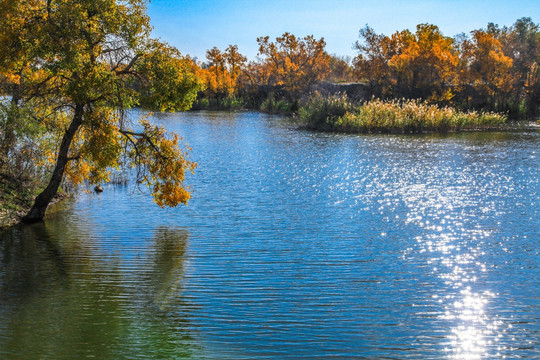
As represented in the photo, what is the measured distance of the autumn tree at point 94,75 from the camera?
→ 12.7 meters

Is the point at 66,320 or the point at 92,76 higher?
the point at 92,76

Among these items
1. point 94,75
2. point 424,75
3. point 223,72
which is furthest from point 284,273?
point 223,72

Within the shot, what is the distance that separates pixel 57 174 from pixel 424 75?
175 ft

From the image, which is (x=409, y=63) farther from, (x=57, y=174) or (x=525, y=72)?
(x=57, y=174)

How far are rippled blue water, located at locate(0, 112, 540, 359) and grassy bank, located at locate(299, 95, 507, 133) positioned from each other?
826 inches

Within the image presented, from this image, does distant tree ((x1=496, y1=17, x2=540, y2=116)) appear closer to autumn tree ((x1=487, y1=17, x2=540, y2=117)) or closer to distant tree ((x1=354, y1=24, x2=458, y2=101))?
autumn tree ((x1=487, y1=17, x2=540, y2=117))

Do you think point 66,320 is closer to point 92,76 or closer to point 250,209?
point 92,76

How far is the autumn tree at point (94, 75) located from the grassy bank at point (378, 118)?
29.4m

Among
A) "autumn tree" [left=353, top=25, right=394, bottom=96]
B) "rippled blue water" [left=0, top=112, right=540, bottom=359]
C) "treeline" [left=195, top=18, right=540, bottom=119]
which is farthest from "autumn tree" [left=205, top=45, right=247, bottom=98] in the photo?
"rippled blue water" [left=0, top=112, right=540, bottom=359]

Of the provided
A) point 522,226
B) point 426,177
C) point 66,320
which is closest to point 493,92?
point 426,177

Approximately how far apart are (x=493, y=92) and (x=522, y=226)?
51.3 metres

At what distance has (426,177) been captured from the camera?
75.9 ft

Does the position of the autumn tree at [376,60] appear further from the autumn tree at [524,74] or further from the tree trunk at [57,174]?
the tree trunk at [57,174]

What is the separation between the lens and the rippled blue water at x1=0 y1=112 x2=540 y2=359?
8367mm
